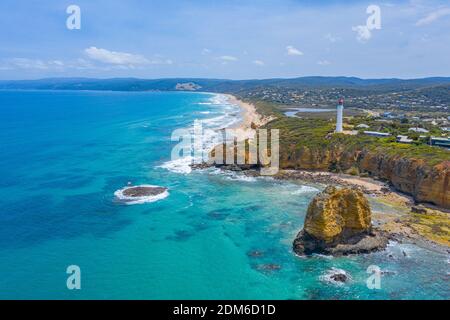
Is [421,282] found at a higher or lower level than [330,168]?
lower

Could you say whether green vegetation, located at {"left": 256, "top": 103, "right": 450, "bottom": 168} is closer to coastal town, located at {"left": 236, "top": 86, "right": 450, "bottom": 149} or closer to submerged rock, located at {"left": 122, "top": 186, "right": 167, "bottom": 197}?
coastal town, located at {"left": 236, "top": 86, "right": 450, "bottom": 149}

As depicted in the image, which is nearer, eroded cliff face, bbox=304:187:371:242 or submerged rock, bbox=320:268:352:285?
submerged rock, bbox=320:268:352:285

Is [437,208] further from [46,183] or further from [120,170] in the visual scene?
[46,183]

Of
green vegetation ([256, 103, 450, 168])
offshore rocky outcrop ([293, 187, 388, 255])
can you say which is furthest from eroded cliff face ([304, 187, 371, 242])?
green vegetation ([256, 103, 450, 168])

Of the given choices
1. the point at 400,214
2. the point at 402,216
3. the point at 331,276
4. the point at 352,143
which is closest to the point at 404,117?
the point at 352,143

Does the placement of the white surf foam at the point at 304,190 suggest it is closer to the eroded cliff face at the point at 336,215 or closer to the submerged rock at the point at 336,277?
the eroded cliff face at the point at 336,215

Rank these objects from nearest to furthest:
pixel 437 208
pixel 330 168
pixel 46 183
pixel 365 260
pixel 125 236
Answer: pixel 365 260, pixel 125 236, pixel 437 208, pixel 46 183, pixel 330 168

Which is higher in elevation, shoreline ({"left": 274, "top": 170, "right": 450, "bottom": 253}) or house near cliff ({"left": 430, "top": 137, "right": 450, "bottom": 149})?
house near cliff ({"left": 430, "top": 137, "right": 450, "bottom": 149})
